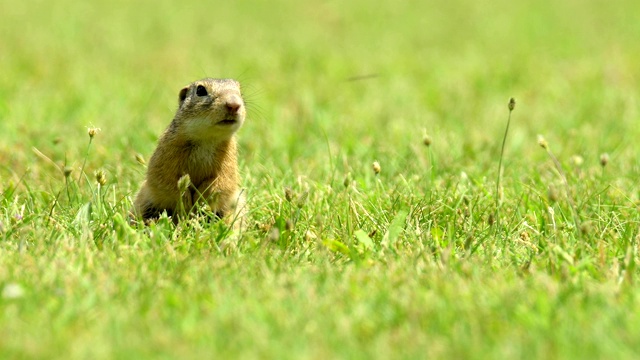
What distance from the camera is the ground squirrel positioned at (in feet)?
15.0

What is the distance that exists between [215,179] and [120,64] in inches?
198

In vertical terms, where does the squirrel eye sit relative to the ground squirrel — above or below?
above

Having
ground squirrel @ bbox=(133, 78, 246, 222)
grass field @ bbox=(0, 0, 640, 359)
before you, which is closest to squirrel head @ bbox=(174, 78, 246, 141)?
ground squirrel @ bbox=(133, 78, 246, 222)

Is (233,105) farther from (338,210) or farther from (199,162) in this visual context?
(338,210)

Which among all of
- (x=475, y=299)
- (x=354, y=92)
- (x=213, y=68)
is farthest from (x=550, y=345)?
(x=213, y=68)

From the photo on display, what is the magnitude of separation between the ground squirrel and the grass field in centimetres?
13

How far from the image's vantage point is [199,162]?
15.3ft

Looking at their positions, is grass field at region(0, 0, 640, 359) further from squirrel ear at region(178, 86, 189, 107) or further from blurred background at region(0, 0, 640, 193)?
squirrel ear at region(178, 86, 189, 107)

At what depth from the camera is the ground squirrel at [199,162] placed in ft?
15.0

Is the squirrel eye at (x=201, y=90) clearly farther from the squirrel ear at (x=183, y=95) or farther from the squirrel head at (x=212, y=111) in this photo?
the squirrel ear at (x=183, y=95)

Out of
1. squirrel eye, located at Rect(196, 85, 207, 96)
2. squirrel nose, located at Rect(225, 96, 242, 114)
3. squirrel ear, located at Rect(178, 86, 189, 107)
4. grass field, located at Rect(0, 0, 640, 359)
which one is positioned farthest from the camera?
squirrel ear, located at Rect(178, 86, 189, 107)

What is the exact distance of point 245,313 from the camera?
3182 millimetres

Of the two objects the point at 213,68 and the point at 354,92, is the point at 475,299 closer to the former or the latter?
the point at 354,92

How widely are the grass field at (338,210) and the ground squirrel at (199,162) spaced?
0.43ft
